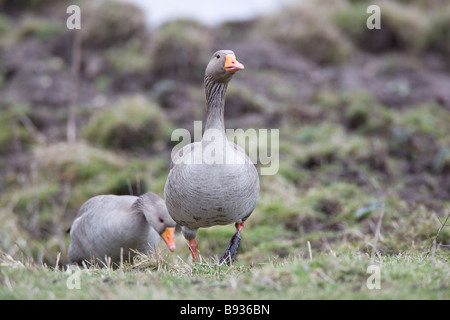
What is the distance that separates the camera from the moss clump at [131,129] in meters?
11.6

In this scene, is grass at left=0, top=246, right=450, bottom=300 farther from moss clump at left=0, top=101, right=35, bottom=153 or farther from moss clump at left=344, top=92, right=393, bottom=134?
moss clump at left=0, top=101, right=35, bottom=153

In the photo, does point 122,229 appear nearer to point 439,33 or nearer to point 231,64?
point 231,64

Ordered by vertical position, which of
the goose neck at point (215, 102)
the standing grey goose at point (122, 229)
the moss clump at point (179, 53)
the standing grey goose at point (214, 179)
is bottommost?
the standing grey goose at point (122, 229)

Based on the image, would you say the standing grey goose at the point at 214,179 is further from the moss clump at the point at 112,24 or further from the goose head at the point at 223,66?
the moss clump at the point at 112,24

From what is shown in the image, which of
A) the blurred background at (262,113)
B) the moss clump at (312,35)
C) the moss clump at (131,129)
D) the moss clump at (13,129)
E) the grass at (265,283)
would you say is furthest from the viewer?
the moss clump at (312,35)

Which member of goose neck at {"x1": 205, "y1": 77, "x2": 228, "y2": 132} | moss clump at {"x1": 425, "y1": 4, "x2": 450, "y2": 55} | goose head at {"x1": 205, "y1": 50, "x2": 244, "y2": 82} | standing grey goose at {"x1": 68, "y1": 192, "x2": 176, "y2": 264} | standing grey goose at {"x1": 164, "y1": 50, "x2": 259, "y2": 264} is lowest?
standing grey goose at {"x1": 68, "y1": 192, "x2": 176, "y2": 264}

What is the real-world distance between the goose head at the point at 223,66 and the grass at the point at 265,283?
2.00m

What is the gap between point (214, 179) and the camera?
Result: 4.33 metres

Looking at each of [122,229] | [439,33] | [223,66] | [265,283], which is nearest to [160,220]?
[122,229]

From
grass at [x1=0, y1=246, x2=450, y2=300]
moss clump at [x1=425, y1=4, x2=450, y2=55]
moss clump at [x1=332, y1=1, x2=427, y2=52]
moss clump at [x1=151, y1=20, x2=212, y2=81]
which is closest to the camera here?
grass at [x1=0, y1=246, x2=450, y2=300]

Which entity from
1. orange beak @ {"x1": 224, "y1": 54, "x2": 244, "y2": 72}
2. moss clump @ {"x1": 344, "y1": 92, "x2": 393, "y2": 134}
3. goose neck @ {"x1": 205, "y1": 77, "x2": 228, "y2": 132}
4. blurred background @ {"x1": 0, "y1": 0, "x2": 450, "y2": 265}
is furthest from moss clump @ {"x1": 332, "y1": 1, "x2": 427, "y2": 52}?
orange beak @ {"x1": 224, "y1": 54, "x2": 244, "y2": 72}

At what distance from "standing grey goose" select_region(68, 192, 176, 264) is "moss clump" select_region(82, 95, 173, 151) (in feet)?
18.4

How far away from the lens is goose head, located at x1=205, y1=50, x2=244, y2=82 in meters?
4.66

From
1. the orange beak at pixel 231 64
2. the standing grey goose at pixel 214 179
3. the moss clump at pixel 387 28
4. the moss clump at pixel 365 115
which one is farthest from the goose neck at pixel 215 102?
the moss clump at pixel 387 28
